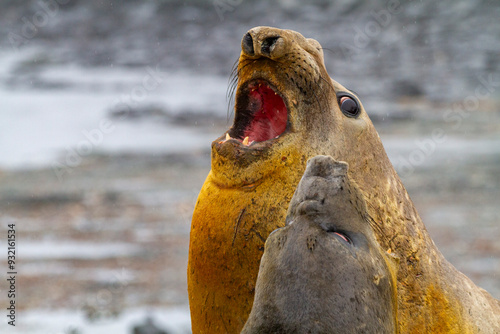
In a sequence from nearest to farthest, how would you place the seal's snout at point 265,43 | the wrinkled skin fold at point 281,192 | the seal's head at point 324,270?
the seal's head at point 324,270
the wrinkled skin fold at point 281,192
the seal's snout at point 265,43

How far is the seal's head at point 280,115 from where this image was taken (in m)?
2.75

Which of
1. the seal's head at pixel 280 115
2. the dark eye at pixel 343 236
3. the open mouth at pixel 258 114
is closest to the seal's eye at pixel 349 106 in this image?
the seal's head at pixel 280 115

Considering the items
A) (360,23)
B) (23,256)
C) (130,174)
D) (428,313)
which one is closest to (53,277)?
(23,256)

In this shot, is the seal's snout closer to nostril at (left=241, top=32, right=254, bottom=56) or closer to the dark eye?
nostril at (left=241, top=32, right=254, bottom=56)

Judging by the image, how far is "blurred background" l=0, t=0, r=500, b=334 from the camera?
852cm

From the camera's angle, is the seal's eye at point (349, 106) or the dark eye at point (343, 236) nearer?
the dark eye at point (343, 236)

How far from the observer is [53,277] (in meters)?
8.43

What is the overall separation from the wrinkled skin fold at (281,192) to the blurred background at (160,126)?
46.7 inches

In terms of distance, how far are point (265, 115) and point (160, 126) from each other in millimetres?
15273

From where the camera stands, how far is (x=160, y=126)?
59.2ft

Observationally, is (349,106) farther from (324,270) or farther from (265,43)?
(324,270)

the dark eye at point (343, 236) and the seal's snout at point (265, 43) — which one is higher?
the seal's snout at point (265, 43)

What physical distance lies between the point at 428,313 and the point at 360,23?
Result: 21422 mm

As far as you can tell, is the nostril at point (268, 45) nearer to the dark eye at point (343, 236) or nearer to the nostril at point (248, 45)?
the nostril at point (248, 45)
